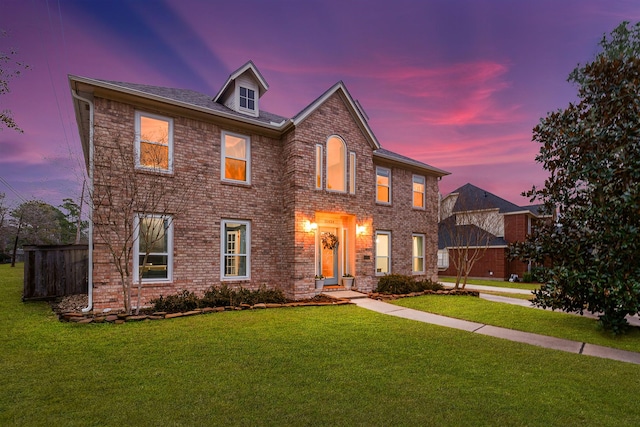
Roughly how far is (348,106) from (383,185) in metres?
4.14

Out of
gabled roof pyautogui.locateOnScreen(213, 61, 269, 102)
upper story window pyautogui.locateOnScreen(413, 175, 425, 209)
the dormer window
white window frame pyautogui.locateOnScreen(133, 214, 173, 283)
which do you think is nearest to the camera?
white window frame pyautogui.locateOnScreen(133, 214, 173, 283)

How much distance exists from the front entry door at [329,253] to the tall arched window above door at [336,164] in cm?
181

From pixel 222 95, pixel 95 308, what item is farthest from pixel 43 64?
pixel 95 308

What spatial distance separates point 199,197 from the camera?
9797 mm

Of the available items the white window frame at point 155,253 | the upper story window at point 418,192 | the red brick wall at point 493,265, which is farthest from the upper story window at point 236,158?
the red brick wall at point 493,265

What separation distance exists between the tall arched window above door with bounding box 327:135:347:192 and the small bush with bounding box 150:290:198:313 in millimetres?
6298

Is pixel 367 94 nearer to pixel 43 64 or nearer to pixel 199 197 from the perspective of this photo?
pixel 199 197

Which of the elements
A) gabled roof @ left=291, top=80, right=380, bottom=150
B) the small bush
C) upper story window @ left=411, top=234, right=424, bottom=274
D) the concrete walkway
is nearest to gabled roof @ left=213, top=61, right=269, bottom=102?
gabled roof @ left=291, top=80, right=380, bottom=150

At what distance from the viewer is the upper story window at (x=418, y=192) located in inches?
627

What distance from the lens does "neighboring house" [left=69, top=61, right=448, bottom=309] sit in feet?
29.0

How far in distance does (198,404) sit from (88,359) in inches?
102

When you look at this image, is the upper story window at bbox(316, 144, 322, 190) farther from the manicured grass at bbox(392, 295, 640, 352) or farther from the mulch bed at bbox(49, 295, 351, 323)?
the manicured grass at bbox(392, 295, 640, 352)

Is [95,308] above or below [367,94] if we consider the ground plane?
below

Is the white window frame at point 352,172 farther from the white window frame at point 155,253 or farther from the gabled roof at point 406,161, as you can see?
the white window frame at point 155,253
